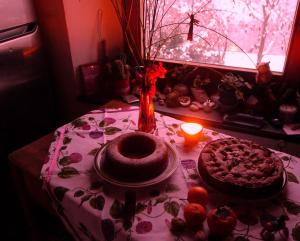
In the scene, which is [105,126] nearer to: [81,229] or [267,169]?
[81,229]

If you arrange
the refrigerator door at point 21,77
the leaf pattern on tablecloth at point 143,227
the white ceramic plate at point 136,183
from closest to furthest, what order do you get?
the leaf pattern on tablecloth at point 143,227
the white ceramic plate at point 136,183
the refrigerator door at point 21,77

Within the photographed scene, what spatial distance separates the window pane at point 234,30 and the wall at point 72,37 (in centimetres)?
36

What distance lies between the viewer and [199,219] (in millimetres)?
840

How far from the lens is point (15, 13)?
5.30ft

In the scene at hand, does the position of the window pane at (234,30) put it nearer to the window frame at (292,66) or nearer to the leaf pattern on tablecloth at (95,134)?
the window frame at (292,66)

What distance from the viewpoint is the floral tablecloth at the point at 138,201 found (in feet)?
2.80

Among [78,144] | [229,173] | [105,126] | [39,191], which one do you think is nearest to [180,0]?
[105,126]

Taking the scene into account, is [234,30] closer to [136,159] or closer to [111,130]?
[111,130]

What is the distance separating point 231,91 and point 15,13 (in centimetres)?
126

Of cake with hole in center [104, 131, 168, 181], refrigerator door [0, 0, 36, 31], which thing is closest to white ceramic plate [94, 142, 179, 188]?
cake with hole in center [104, 131, 168, 181]

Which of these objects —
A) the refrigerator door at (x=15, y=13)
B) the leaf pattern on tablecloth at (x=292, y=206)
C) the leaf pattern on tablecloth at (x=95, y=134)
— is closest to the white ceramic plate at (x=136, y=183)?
the leaf pattern on tablecloth at (x=95, y=134)

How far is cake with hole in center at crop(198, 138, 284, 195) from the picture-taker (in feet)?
3.00

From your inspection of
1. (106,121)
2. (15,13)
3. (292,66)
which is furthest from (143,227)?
(15,13)

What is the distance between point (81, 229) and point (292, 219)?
0.66 m
